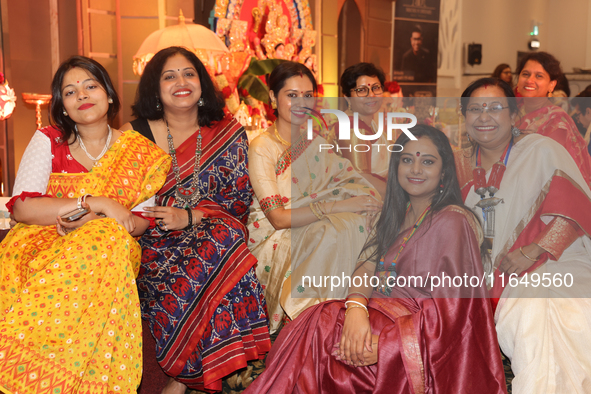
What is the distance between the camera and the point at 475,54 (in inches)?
353

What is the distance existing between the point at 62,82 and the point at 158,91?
1.37 feet

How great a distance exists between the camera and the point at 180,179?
2.18 metres

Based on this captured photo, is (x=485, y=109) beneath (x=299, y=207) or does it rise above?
above

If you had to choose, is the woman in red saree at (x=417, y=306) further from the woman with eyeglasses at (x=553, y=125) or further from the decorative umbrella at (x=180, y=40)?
the decorative umbrella at (x=180, y=40)

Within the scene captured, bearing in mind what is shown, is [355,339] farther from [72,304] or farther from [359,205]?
[72,304]

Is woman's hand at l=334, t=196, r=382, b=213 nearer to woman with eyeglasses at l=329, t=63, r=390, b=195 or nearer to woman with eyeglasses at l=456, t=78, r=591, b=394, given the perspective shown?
woman with eyeglasses at l=329, t=63, r=390, b=195

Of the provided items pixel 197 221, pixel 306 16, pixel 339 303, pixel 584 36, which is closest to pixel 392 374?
pixel 339 303

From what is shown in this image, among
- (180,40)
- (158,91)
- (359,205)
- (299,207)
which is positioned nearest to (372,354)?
(359,205)

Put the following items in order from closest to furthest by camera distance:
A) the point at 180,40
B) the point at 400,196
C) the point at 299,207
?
1. the point at 400,196
2. the point at 299,207
3. the point at 180,40

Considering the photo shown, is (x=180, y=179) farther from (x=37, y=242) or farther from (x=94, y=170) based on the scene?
(x=37, y=242)

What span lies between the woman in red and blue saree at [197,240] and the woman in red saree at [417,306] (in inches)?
13.1

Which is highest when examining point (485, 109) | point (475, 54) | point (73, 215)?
point (475, 54)

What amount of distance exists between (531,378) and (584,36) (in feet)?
34.9

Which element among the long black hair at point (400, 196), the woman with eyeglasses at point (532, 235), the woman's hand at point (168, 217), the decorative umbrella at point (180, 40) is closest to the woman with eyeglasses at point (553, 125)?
the woman with eyeglasses at point (532, 235)
